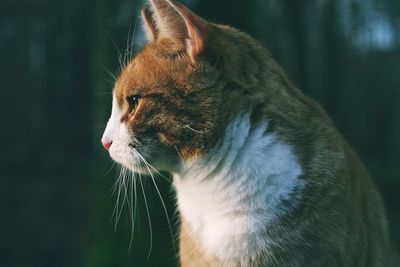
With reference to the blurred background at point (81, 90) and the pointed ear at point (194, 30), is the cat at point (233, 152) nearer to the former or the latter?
the pointed ear at point (194, 30)

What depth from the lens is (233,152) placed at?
258 centimetres

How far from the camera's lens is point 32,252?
21.8 feet

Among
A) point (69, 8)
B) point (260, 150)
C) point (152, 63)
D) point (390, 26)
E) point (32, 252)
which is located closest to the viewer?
point (260, 150)

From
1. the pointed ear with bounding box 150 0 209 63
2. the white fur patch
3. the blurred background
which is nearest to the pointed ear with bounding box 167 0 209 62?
the pointed ear with bounding box 150 0 209 63

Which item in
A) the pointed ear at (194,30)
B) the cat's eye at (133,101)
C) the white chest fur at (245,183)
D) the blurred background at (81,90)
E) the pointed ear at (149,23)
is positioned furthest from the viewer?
the blurred background at (81,90)

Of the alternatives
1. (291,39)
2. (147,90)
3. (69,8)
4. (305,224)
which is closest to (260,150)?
(305,224)

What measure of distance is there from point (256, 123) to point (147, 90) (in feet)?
1.45

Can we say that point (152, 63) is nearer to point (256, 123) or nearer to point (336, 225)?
point (256, 123)

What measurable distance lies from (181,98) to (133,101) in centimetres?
21

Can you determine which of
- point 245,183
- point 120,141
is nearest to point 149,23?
point 120,141

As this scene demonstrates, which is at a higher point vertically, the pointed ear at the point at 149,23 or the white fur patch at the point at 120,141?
the pointed ear at the point at 149,23

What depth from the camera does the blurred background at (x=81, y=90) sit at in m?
7.52

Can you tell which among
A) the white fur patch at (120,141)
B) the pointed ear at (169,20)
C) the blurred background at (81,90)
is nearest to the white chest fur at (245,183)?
the white fur patch at (120,141)

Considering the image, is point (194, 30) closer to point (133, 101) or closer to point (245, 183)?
point (133, 101)
